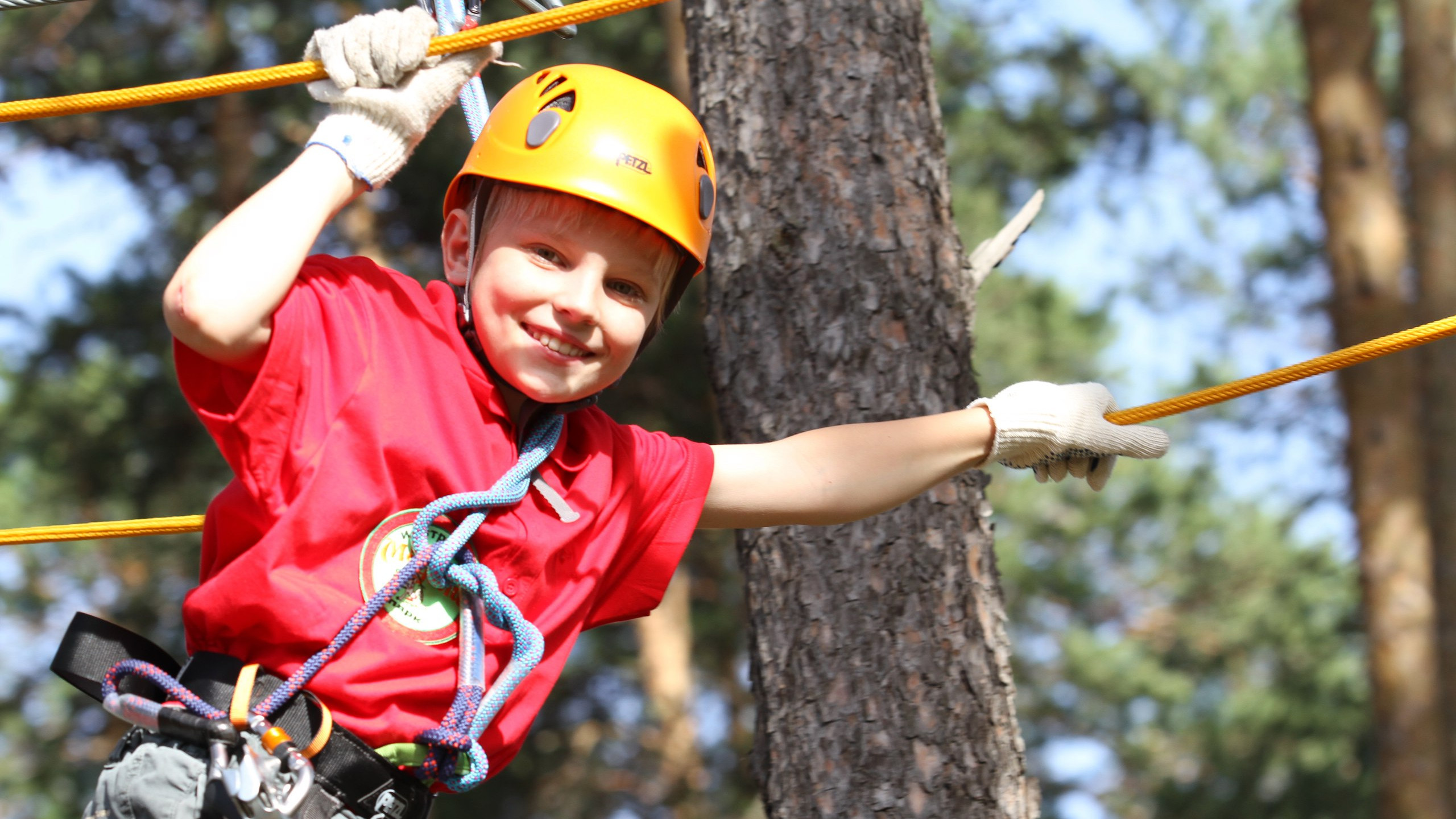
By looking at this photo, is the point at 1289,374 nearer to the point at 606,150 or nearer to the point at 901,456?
the point at 901,456

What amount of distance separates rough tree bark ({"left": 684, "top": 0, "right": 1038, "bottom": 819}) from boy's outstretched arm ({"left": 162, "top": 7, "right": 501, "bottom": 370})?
891 millimetres

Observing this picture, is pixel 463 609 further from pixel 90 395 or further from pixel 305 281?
pixel 90 395

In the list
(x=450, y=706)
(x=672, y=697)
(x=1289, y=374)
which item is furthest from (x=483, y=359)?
(x=672, y=697)

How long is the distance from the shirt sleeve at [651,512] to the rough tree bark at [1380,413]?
5.98 meters

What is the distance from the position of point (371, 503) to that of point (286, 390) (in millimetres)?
184

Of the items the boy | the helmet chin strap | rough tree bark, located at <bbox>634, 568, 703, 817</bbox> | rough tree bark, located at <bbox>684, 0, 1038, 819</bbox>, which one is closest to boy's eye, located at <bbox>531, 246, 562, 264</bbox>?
the boy

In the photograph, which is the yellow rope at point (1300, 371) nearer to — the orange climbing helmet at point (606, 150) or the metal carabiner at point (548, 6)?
the orange climbing helmet at point (606, 150)

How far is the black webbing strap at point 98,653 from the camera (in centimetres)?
181

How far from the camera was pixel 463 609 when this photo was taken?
5.86 ft

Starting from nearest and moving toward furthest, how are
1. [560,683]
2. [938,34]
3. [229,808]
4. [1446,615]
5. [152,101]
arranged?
[229,808] → [152,101] → [1446,615] → [560,683] → [938,34]

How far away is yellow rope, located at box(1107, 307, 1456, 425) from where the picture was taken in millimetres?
2150

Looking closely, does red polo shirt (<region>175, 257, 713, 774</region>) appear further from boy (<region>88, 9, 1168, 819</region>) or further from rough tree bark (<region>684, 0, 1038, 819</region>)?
rough tree bark (<region>684, 0, 1038, 819</region>)

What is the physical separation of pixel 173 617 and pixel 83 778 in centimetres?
156

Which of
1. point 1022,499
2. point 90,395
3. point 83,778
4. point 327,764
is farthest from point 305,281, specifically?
point 1022,499
